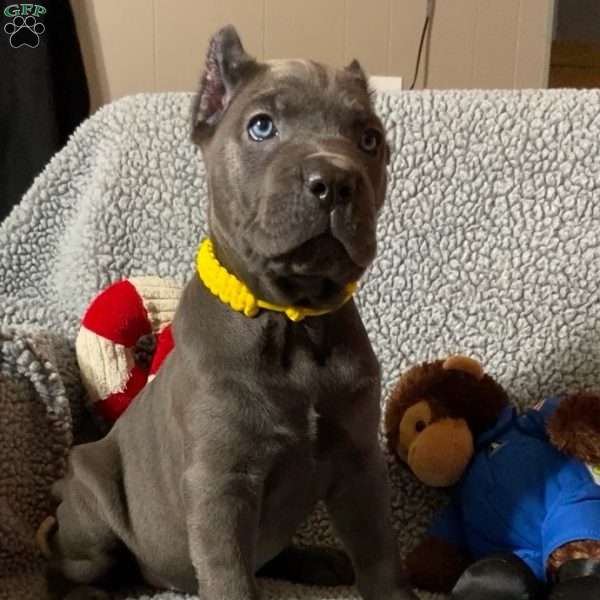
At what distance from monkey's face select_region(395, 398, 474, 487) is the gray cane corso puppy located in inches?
7.9

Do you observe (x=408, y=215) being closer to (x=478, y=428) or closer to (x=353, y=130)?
(x=478, y=428)

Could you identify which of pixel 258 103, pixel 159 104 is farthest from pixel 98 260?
pixel 258 103

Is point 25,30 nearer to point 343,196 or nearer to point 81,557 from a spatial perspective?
point 81,557

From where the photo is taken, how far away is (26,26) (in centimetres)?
221

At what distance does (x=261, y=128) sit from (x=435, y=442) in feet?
1.91

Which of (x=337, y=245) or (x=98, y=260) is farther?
(x=98, y=260)

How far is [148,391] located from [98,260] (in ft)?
1.69

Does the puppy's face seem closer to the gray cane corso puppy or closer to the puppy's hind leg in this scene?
the gray cane corso puppy

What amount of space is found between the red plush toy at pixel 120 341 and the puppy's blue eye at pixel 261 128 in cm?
57

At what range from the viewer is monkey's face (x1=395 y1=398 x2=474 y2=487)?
150 centimetres

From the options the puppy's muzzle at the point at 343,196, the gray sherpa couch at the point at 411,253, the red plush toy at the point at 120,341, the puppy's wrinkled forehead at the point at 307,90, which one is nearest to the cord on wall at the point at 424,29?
the gray sherpa couch at the point at 411,253

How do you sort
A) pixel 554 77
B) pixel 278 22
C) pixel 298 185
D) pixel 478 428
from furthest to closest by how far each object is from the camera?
pixel 554 77
pixel 278 22
pixel 478 428
pixel 298 185

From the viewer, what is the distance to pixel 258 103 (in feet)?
3.84

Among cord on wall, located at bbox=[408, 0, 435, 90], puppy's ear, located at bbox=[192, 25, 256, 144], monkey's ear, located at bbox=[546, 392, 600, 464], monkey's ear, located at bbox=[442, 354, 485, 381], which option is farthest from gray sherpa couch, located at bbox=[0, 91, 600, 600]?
cord on wall, located at bbox=[408, 0, 435, 90]
